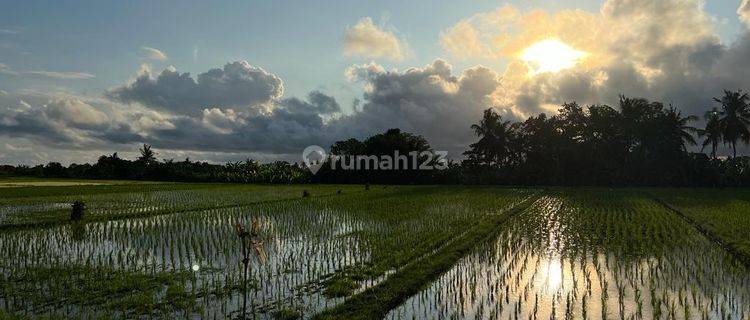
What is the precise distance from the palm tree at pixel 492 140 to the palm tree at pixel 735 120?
57.7ft

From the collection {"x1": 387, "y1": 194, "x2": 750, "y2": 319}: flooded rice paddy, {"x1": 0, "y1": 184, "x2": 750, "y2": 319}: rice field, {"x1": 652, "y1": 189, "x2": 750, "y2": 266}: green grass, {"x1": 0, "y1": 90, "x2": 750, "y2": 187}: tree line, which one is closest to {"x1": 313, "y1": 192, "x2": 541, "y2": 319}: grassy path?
{"x1": 0, "y1": 184, "x2": 750, "y2": 319}: rice field

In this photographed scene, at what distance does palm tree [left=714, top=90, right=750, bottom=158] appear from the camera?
4275 centimetres

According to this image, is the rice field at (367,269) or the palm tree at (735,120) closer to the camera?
the rice field at (367,269)

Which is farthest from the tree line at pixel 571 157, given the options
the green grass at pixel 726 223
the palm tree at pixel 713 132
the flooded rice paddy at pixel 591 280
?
the flooded rice paddy at pixel 591 280

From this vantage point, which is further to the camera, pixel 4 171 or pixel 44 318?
pixel 4 171

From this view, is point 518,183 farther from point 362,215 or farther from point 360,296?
point 360,296

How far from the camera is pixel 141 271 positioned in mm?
8906

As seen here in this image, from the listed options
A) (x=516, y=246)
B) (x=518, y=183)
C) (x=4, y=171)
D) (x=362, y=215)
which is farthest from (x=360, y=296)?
(x=4, y=171)

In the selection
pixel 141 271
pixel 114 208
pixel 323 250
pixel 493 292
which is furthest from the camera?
pixel 114 208

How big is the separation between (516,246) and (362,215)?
7782 mm

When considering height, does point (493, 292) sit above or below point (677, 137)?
below

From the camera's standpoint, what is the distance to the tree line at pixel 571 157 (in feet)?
141

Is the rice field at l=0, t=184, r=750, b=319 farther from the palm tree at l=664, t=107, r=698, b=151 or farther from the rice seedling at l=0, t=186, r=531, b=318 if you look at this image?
the palm tree at l=664, t=107, r=698, b=151

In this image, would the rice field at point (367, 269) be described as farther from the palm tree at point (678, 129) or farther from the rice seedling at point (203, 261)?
the palm tree at point (678, 129)
